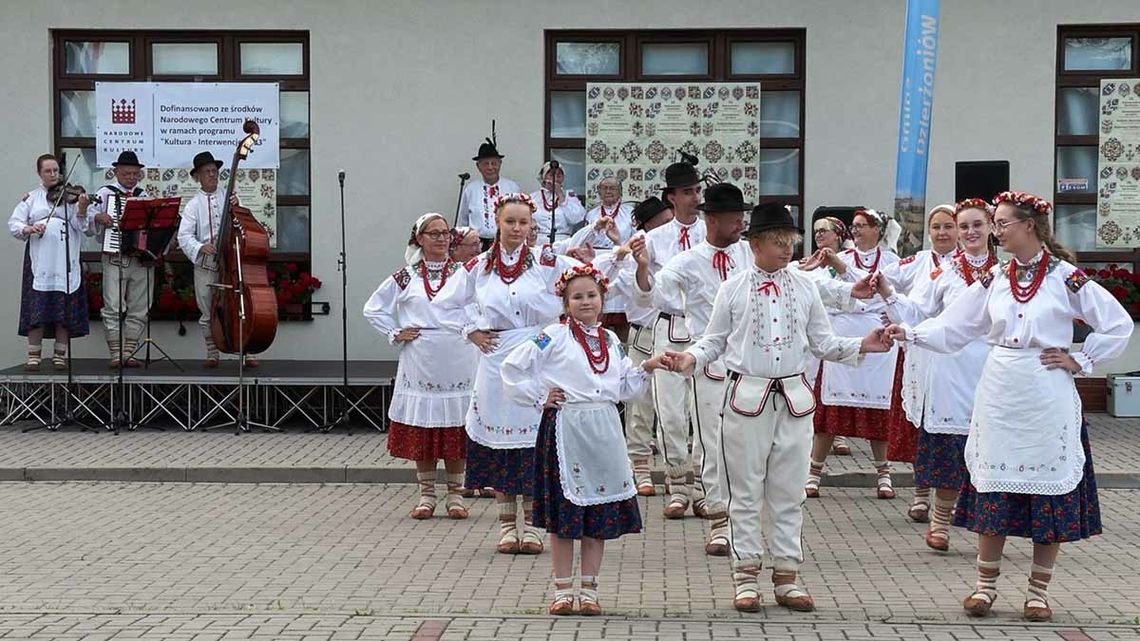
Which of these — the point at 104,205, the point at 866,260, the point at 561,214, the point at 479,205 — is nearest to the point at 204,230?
the point at 104,205

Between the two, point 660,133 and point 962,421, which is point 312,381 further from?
point 962,421

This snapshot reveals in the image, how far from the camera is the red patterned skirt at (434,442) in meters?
10.7

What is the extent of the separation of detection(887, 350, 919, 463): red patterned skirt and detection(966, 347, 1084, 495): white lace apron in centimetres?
288

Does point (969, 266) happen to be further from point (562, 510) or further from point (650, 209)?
point (562, 510)

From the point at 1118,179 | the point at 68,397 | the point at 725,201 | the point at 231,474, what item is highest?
the point at 1118,179

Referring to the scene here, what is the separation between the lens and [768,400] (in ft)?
25.2

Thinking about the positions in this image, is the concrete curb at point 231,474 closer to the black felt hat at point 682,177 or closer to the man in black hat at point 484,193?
the black felt hat at point 682,177

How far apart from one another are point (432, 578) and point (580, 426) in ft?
4.53

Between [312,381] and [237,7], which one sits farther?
[237,7]

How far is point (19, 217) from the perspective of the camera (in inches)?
623

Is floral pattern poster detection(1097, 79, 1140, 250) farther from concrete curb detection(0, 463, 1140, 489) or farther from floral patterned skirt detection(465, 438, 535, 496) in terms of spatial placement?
floral patterned skirt detection(465, 438, 535, 496)

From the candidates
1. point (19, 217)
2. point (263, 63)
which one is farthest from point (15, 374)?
point (263, 63)

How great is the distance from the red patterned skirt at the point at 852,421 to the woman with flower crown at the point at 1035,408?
3.79 meters

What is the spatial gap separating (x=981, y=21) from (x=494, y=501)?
796cm
